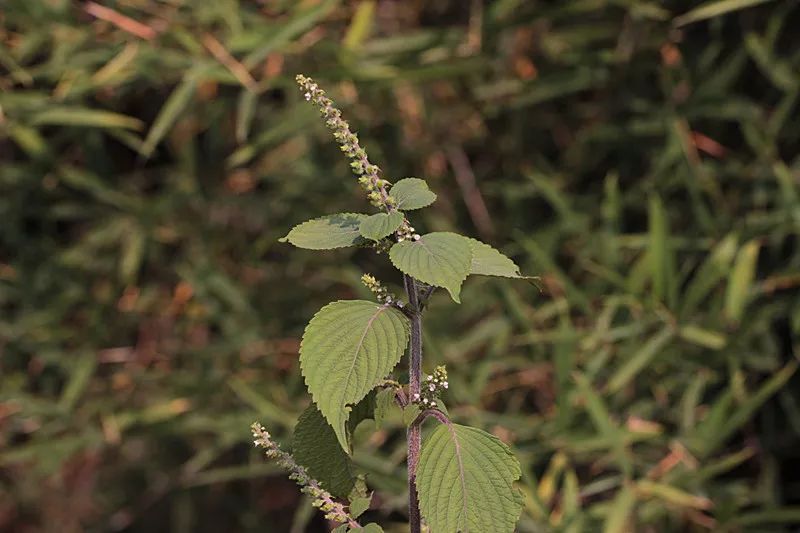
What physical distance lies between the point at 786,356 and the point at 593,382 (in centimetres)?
27

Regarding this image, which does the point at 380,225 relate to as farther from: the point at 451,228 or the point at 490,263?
the point at 451,228

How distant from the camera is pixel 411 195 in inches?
18.8

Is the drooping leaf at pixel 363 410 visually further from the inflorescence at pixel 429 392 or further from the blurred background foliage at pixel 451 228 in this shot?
the blurred background foliage at pixel 451 228

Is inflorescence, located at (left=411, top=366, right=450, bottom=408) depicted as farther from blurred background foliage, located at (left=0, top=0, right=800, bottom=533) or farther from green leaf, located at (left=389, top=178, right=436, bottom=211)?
blurred background foliage, located at (left=0, top=0, right=800, bottom=533)

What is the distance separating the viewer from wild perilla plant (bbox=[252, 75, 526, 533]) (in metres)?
0.43

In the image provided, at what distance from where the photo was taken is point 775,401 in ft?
4.48

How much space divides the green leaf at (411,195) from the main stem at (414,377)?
Result: 0.11 feet

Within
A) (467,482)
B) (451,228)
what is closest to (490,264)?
(467,482)

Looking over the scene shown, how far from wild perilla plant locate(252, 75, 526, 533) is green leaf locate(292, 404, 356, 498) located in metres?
0.02

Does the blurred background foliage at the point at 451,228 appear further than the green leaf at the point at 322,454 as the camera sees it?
Yes

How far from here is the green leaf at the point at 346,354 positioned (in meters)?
0.43

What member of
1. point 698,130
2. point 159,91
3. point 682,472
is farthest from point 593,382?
point 159,91

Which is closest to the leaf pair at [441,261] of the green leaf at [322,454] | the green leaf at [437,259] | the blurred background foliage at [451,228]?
the green leaf at [437,259]

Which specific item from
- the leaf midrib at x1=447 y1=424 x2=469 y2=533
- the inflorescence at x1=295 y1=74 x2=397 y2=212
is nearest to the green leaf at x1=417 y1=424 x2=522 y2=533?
the leaf midrib at x1=447 y1=424 x2=469 y2=533
